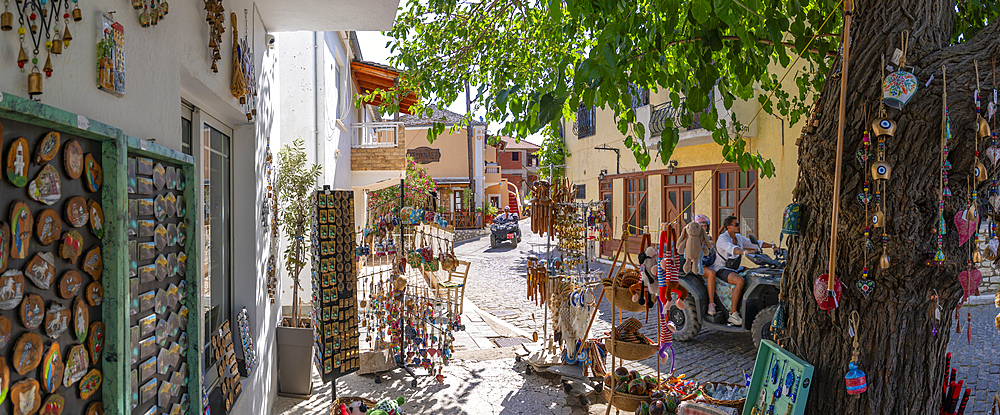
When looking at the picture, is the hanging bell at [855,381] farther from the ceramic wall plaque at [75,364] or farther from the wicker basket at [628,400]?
the ceramic wall plaque at [75,364]

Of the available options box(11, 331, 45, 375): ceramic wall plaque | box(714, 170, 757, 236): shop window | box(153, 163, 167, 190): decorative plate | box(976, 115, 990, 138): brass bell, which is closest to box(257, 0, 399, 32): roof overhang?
box(153, 163, 167, 190): decorative plate

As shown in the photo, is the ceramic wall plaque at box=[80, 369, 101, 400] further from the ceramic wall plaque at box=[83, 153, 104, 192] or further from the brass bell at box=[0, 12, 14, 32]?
the brass bell at box=[0, 12, 14, 32]

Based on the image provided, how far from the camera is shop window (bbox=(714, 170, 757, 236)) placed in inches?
390

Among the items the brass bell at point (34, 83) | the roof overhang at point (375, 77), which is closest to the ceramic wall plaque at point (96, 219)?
the brass bell at point (34, 83)

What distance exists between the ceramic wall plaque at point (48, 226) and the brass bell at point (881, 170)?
8.79 ft

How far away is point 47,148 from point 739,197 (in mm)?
10633

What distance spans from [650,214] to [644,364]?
7510mm

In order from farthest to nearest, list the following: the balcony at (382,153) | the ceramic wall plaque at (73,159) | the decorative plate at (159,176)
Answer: the balcony at (382,153)
the decorative plate at (159,176)
the ceramic wall plaque at (73,159)

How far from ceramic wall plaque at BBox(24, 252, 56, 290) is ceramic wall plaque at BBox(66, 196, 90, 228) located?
11cm

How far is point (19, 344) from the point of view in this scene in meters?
1.21

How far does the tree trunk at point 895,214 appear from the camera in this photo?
2.08 metres

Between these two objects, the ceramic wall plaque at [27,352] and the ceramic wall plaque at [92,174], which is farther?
the ceramic wall plaque at [92,174]

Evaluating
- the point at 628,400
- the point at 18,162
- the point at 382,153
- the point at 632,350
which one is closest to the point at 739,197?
the point at 382,153

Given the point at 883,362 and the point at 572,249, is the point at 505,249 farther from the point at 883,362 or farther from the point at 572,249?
the point at 883,362
